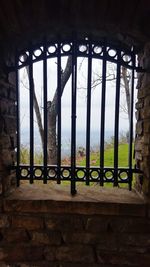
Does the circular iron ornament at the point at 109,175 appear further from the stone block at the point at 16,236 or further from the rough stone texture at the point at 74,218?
the stone block at the point at 16,236

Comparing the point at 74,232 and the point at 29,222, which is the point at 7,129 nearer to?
the point at 29,222

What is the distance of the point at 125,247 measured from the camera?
60.1 inches

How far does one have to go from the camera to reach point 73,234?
61.3 inches

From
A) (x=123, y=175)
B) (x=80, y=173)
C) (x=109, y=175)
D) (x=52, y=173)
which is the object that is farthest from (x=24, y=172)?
(x=123, y=175)

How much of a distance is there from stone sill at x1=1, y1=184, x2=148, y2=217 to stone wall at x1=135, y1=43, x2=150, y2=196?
132mm

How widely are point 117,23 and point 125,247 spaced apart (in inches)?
59.0

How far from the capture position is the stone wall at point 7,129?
1598 millimetres

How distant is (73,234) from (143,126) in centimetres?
91

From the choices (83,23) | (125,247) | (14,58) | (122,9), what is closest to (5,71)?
(14,58)

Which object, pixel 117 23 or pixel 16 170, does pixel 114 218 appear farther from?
pixel 117 23

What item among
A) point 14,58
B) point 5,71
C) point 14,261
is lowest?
point 14,261

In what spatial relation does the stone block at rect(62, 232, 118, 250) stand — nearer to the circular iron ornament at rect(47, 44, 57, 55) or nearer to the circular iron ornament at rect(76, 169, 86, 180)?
the circular iron ornament at rect(76, 169, 86, 180)

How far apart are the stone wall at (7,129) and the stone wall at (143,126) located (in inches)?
38.6

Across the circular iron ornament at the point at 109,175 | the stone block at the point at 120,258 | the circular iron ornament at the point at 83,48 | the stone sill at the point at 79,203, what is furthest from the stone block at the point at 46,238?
the circular iron ornament at the point at 83,48
